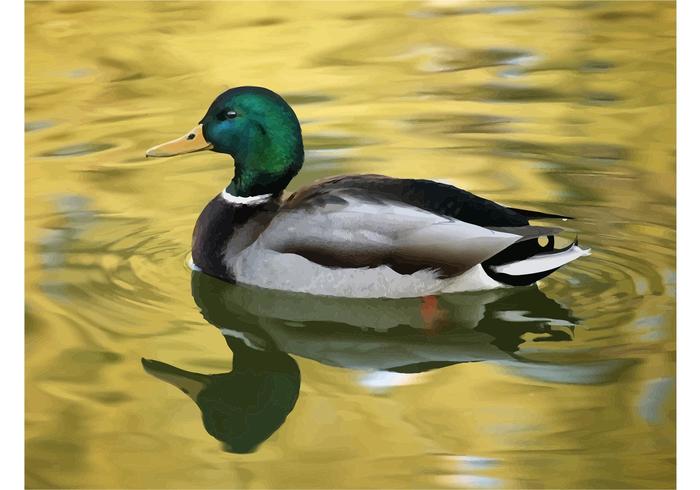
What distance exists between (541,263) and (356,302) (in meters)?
0.92

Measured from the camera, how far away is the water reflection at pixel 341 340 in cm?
612

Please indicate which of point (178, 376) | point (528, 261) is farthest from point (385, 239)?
point (178, 376)

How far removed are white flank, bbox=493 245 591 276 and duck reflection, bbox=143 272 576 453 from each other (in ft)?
0.54

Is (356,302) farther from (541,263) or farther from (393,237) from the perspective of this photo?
(541,263)

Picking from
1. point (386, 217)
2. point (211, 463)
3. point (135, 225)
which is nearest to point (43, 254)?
point (135, 225)

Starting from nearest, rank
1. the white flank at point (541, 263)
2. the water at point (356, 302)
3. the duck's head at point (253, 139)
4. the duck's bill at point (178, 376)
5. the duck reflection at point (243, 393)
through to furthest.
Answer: the water at point (356, 302) < the duck reflection at point (243, 393) < the duck's bill at point (178, 376) < the white flank at point (541, 263) < the duck's head at point (253, 139)

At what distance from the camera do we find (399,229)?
6.85m

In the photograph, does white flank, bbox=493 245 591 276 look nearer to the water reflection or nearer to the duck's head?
the water reflection

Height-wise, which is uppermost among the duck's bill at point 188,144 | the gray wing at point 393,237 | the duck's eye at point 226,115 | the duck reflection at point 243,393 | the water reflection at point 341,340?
the duck's eye at point 226,115

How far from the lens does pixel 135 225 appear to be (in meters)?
8.04

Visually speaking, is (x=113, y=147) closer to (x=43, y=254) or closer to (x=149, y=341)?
(x=43, y=254)

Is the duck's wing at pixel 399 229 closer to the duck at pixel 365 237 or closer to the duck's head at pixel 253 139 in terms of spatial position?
the duck at pixel 365 237

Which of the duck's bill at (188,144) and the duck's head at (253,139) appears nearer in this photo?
the duck's head at (253,139)

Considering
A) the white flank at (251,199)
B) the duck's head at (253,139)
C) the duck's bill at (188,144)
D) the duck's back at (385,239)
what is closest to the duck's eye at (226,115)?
the duck's head at (253,139)
